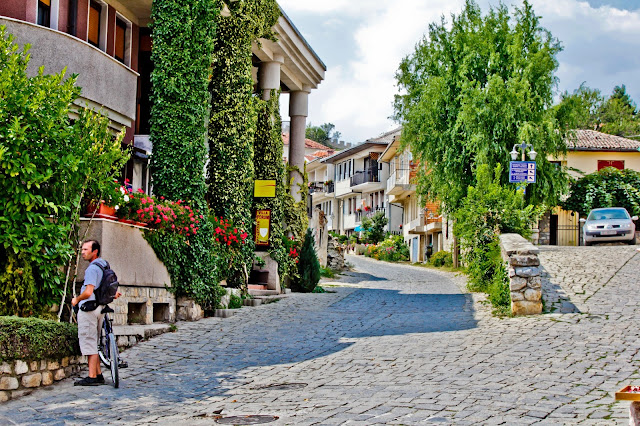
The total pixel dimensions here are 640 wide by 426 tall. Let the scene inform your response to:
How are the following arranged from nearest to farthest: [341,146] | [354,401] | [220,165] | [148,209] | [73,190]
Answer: [354,401] → [73,190] → [148,209] → [220,165] → [341,146]

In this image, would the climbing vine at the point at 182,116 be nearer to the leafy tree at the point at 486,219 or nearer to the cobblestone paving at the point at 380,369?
the cobblestone paving at the point at 380,369

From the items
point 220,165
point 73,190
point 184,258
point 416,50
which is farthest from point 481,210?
point 416,50

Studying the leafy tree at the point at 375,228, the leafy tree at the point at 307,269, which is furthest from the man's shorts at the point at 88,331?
the leafy tree at the point at 375,228

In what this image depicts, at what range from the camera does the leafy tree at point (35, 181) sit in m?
10.5

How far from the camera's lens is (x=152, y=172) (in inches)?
648

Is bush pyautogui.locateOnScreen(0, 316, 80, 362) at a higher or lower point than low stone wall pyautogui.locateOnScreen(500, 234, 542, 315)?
lower

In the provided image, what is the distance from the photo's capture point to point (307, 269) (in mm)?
23031

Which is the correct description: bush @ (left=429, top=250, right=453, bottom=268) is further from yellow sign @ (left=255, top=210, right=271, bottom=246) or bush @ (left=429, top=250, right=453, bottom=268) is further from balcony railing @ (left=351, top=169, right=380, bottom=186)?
balcony railing @ (left=351, top=169, right=380, bottom=186)

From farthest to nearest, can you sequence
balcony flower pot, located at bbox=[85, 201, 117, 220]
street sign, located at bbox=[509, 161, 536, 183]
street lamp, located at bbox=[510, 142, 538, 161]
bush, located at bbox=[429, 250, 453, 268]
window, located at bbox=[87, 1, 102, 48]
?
bush, located at bbox=[429, 250, 453, 268], street lamp, located at bbox=[510, 142, 538, 161], street sign, located at bbox=[509, 161, 536, 183], window, located at bbox=[87, 1, 102, 48], balcony flower pot, located at bbox=[85, 201, 117, 220]

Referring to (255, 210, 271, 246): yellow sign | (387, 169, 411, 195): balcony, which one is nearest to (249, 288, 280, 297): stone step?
(255, 210, 271, 246): yellow sign

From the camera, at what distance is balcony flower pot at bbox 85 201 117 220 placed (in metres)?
12.4

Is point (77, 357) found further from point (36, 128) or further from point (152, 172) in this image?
point (152, 172)

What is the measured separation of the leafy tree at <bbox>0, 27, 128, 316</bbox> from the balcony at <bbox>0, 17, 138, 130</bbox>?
1.83 meters

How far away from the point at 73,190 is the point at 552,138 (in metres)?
25.1
